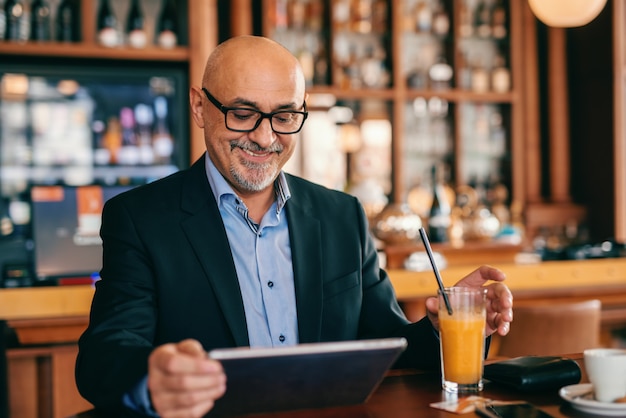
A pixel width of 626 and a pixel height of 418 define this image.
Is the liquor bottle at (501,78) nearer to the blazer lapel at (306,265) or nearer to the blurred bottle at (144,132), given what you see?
the blurred bottle at (144,132)

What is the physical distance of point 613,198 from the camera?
5535 millimetres

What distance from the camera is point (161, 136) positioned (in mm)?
4297

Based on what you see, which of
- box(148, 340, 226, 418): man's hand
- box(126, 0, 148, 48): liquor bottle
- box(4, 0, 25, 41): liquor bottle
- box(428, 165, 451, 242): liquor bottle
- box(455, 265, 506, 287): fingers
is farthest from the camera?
box(126, 0, 148, 48): liquor bottle

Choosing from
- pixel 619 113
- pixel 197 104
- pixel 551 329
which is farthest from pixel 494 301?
pixel 619 113

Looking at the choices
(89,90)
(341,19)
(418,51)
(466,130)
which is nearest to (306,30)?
(341,19)

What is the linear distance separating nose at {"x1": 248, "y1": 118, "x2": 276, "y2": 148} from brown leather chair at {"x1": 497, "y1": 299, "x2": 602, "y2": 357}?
1414 mm

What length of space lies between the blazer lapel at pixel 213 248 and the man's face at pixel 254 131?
0.08 metres

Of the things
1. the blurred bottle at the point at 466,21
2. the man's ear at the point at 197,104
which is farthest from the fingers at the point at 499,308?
the blurred bottle at the point at 466,21

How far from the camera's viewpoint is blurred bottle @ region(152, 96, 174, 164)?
4234 mm

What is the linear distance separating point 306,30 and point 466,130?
57.9 inches

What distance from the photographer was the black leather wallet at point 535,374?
131 centimetres

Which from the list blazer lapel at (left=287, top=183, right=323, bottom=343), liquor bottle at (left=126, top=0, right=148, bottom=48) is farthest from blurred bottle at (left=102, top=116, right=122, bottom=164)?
blazer lapel at (left=287, top=183, right=323, bottom=343)

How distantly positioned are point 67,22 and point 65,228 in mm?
1369

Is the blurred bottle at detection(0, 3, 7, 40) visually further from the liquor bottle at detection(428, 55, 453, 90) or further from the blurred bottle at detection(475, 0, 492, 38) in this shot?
the blurred bottle at detection(475, 0, 492, 38)
